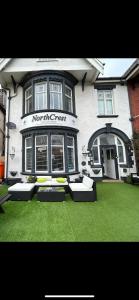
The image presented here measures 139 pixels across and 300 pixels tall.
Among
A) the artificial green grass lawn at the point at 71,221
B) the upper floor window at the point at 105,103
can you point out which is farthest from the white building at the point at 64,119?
the artificial green grass lawn at the point at 71,221

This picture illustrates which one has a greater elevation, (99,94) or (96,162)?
(99,94)

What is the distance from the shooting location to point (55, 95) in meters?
10.4

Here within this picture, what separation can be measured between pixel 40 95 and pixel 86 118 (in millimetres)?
3490

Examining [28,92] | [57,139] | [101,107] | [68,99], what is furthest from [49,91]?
[101,107]

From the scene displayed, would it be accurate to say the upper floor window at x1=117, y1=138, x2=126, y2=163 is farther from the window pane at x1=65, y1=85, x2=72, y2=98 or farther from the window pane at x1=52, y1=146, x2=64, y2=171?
the window pane at x1=65, y1=85, x2=72, y2=98
